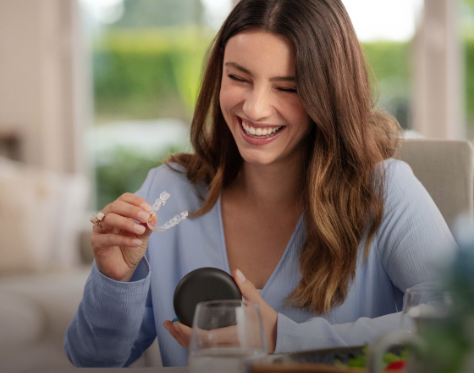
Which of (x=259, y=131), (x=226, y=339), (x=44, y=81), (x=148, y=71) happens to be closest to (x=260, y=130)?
(x=259, y=131)

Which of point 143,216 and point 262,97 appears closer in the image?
point 143,216

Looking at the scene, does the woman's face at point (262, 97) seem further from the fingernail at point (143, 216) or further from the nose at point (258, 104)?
the fingernail at point (143, 216)

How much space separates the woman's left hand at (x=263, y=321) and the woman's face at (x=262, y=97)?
0.40m

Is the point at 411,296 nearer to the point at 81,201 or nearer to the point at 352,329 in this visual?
the point at 352,329

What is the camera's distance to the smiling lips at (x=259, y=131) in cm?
119

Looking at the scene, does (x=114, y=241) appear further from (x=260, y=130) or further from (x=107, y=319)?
(x=260, y=130)

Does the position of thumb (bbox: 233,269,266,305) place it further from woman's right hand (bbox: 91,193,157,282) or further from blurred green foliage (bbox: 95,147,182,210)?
blurred green foliage (bbox: 95,147,182,210)

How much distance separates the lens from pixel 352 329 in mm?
895

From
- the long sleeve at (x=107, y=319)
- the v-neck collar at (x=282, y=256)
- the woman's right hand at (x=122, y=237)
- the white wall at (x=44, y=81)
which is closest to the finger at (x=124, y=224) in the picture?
the woman's right hand at (x=122, y=237)

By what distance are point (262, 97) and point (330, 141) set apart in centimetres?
22

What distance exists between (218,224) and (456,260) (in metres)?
1.02

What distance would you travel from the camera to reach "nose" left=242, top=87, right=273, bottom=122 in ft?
3.66

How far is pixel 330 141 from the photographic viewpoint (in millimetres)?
1227

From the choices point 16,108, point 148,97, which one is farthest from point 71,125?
point 148,97
